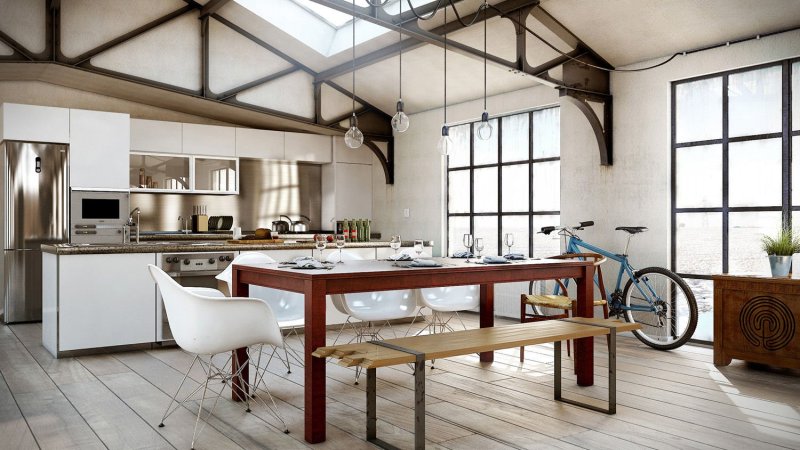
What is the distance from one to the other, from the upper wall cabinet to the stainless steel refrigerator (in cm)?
11

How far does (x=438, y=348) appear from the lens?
2896 mm

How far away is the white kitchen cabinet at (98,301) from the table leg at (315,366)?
2.57 meters

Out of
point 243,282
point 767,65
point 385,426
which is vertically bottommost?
point 385,426

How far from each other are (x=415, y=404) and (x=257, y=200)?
20.7 ft

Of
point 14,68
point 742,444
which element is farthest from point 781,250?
point 14,68

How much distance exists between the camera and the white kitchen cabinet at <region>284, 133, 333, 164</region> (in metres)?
8.27

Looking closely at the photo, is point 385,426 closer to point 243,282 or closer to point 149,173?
point 243,282

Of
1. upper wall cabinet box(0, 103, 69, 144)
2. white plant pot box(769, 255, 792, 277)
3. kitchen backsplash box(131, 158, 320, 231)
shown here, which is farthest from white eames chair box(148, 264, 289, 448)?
kitchen backsplash box(131, 158, 320, 231)

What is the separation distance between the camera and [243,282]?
3.67 metres

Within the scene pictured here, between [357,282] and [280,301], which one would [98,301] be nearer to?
[280,301]

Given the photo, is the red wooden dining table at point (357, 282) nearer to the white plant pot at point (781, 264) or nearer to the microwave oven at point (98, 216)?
the white plant pot at point (781, 264)

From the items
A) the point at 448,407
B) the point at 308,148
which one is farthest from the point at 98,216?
the point at 448,407

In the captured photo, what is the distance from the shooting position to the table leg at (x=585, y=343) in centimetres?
396

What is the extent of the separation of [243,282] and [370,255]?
2643 millimetres
